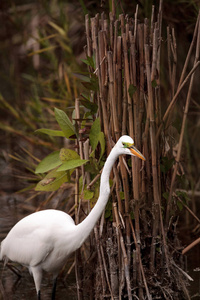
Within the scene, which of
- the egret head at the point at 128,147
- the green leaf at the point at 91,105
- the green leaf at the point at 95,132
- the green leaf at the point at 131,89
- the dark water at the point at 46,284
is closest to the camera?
the egret head at the point at 128,147

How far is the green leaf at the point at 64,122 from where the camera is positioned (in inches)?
108

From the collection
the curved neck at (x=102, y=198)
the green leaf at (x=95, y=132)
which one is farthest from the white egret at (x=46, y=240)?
the green leaf at (x=95, y=132)

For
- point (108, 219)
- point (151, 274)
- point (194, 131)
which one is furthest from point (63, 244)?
point (194, 131)

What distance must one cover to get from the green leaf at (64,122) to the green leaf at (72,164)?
0.20 meters

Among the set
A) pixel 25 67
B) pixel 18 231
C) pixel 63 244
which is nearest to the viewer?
pixel 63 244

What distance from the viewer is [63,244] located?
2.71 m

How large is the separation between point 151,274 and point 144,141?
0.66 meters

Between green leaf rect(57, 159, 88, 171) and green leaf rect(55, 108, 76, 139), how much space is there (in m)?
0.20

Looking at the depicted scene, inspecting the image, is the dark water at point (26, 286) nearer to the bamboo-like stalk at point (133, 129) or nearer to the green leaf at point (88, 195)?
the bamboo-like stalk at point (133, 129)

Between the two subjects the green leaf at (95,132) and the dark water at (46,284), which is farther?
the dark water at (46,284)

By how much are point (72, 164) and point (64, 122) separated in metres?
0.26

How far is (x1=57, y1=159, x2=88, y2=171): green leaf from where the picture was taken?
2.56 meters

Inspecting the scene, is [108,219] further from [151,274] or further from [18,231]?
[18,231]

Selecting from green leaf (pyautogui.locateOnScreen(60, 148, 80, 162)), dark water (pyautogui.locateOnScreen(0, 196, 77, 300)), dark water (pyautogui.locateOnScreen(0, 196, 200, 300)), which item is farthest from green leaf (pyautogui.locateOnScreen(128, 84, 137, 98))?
dark water (pyautogui.locateOnScreen(0, 196, 77, 300))
